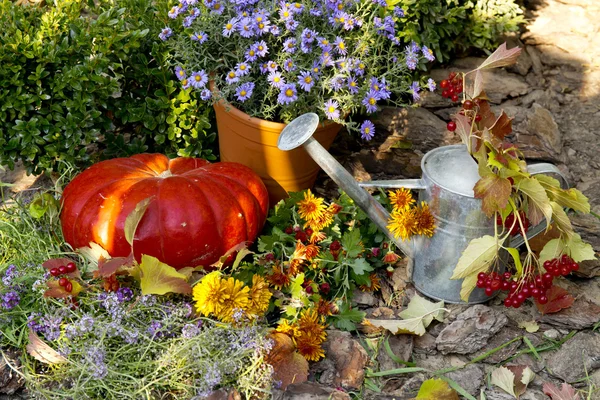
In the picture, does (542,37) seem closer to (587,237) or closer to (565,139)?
(565,139)

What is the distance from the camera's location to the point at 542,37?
377 cm

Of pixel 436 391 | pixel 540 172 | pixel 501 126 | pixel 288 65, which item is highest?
pixel 288 65

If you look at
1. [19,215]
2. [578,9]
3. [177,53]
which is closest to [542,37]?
[578,9]

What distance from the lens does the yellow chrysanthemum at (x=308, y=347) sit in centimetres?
195

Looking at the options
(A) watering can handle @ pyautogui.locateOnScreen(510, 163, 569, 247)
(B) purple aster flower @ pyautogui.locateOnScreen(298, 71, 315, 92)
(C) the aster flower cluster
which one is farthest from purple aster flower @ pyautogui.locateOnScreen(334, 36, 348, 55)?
(A) watering can handle @ pyautogui.locateOnScreen(510, 163, 569, 247)

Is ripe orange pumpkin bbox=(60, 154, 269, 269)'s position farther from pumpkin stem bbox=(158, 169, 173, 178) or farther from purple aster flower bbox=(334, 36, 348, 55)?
purple aster flower bbox=(334, 36, 348, 55)

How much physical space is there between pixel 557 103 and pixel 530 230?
144 cm

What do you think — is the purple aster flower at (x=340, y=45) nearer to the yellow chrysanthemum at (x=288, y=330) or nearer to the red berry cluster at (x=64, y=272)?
the yellow chrysanthemum at (x=288, y=330)

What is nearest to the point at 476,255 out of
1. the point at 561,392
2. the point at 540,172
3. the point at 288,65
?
the point at 540,172

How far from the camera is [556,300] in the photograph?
84.3 inches

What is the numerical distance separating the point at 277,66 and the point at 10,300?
1.12 m

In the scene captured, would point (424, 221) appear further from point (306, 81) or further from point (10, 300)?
point (10, 300)

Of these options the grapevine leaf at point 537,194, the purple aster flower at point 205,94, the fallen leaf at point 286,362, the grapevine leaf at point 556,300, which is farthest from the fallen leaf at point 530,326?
the purple aster flower at point 205,94

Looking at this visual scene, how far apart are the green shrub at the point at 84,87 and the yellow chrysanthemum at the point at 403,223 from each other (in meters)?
0.93
